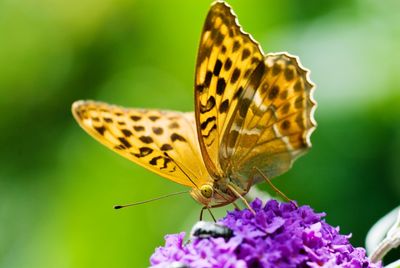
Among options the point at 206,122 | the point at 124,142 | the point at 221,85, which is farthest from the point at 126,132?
the point at 221,85

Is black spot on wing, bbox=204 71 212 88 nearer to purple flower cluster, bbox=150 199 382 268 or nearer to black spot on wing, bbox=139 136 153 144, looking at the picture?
black spot on wing, bbox=139 136 153 144

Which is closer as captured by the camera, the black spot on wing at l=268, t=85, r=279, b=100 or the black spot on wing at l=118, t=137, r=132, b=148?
the black spot on wing at l=268, t=85, r=279, b=100

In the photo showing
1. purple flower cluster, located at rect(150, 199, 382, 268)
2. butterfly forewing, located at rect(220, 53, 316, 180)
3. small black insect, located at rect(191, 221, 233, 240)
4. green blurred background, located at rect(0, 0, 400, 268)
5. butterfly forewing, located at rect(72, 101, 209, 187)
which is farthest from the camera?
green blurred background, located at rect(0, 0, 400, 268)

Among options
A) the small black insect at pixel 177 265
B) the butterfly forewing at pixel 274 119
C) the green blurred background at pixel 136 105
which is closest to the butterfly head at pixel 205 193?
the butterfly forewing at pixel 274 119

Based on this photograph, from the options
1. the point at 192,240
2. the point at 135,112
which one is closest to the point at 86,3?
the point at 135,112

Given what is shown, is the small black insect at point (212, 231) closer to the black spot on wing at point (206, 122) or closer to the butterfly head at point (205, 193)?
the butterfly head at point (205, 193)

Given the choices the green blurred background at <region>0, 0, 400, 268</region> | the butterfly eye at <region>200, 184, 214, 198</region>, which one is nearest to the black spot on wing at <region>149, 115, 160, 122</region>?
the butterfly eye at <region>200, 184, 214, 198</region>
